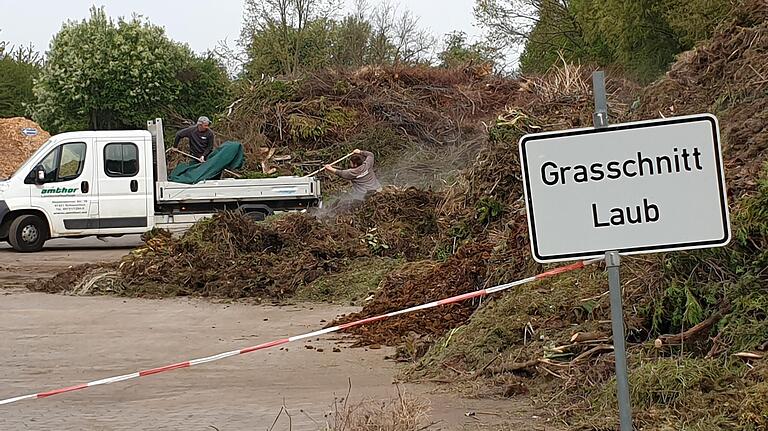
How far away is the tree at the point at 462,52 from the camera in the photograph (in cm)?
4535

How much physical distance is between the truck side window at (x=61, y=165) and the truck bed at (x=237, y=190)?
1.59m

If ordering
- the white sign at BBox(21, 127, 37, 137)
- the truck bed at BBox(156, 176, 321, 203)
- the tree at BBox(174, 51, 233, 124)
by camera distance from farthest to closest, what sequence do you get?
the tree at BBox(174, 51, 233, 124), the white sign at BBox(21, 127, 37, 137), the truck bed at BBox(156, 176, 321, 203)

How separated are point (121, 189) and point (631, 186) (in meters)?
17.4

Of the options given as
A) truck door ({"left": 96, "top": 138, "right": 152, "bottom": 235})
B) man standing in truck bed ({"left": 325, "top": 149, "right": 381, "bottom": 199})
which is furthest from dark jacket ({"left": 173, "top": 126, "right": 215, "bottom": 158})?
man standing in truck bed ({"left": 325, "top": 149, "right": 381, "bottom": 199})

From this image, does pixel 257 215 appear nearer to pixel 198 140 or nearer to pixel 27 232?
pixel 198 140

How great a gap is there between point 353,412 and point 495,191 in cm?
687

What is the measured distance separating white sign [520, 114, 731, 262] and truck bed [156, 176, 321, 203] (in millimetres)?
16343

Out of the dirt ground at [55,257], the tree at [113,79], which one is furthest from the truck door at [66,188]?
the tree at [113,79]

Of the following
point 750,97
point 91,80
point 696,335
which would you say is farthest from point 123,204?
point 91,80

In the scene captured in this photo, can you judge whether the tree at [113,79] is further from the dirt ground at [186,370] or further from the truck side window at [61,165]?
the dirt ground at [186,370]

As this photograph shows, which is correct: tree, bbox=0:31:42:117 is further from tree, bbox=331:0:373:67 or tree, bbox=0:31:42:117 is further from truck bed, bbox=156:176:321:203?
truck bed, bbox=156:176:321:203

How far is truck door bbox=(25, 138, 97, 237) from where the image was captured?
2002cm

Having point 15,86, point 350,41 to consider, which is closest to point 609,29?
point 350,41

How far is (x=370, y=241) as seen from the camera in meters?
15.9
